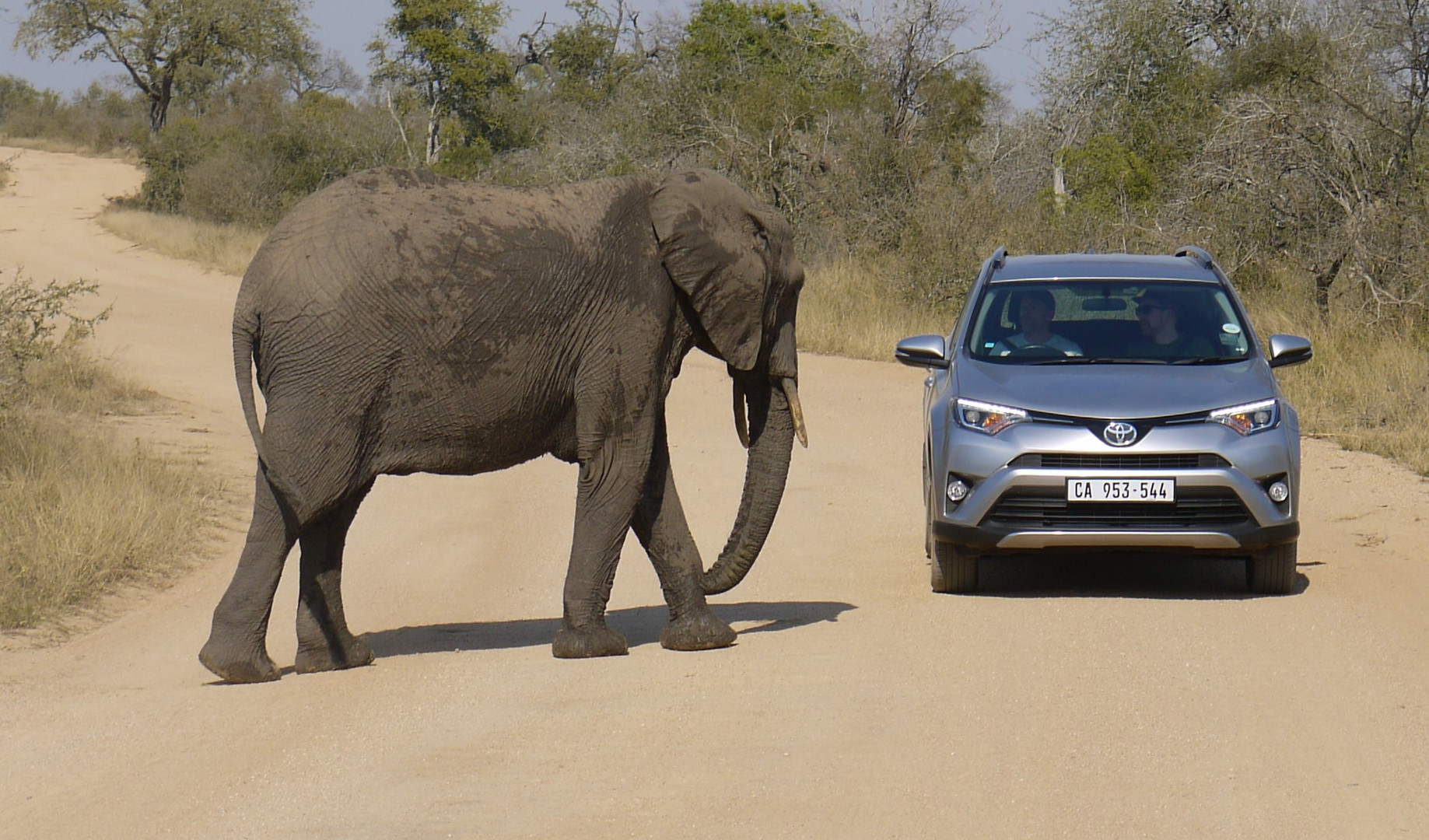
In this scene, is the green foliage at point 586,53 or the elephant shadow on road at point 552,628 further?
the green foliage at point 586,53

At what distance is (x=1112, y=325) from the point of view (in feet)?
31.4

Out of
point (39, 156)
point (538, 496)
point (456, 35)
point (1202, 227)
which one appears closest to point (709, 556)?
point (538, 496)

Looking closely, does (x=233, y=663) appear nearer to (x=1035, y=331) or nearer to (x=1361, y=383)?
(x=1035, y=331)

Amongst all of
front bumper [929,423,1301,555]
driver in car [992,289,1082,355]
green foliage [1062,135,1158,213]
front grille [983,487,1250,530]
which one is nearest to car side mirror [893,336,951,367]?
driver in car [992,289,1082,355]

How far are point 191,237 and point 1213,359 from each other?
88.8 feet

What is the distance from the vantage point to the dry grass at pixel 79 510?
31.3 feet

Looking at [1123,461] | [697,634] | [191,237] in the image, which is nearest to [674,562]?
[697,634]

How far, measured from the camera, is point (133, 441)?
1419 centimetres

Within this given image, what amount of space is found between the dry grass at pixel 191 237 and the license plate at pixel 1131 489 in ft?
75.5

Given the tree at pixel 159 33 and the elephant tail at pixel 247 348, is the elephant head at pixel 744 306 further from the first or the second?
the tree at pixel 159 33

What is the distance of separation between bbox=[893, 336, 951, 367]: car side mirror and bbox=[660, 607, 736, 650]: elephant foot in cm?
208

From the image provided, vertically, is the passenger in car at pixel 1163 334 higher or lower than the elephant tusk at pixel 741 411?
higher

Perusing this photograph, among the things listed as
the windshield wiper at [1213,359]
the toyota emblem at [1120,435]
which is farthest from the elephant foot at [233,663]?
the windshield wiper at [1213,359]

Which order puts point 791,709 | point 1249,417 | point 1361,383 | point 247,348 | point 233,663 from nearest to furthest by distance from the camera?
1. point 791,709
2. point 247,348
3. point 233,663
4. point 1249,417
5. point 1361,383
